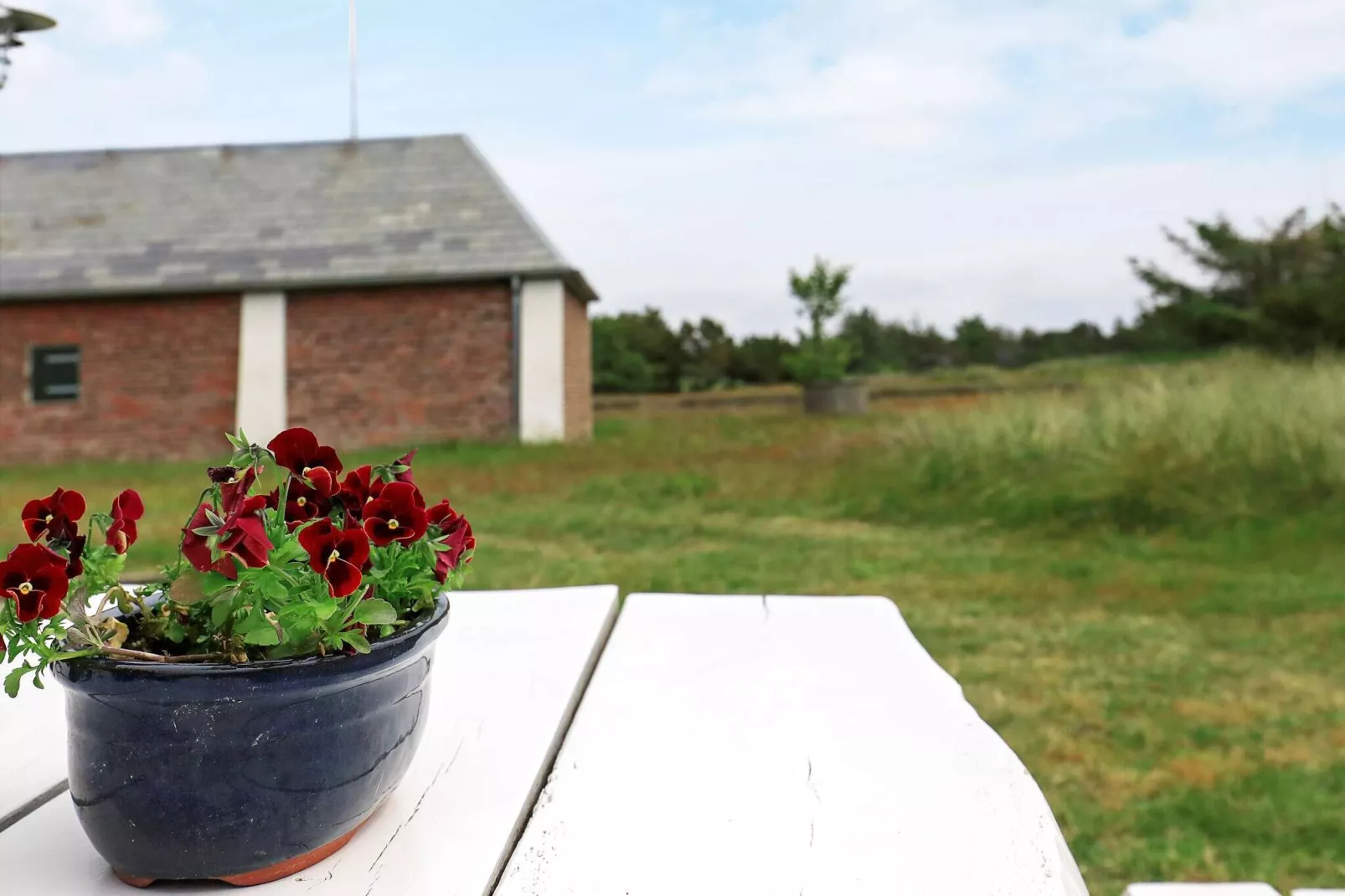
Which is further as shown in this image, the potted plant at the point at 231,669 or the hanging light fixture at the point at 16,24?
the hanging light fixture at the point at 16,24

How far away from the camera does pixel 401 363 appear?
12.2 m

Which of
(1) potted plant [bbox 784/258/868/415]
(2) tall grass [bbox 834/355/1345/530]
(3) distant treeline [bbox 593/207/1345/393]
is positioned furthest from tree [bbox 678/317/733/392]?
(2) tall grass [bbox 834/355/1345/530]

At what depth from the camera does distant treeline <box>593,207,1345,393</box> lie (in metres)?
22.0

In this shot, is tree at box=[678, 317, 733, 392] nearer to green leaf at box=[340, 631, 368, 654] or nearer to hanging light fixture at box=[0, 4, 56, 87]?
hanging light fixture at box=[0, 4, 56, 87]

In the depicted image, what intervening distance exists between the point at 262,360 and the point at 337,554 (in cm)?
1250

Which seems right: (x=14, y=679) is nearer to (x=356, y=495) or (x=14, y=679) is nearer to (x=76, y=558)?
(x=76, y=558)

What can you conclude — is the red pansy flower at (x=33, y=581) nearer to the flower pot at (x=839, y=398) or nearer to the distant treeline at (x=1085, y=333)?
the flower pot at (x=839, y=398)

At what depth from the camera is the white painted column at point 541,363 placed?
11.9 meters

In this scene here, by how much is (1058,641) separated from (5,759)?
3.31 m

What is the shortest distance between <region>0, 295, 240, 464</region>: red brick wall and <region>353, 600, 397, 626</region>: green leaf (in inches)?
498

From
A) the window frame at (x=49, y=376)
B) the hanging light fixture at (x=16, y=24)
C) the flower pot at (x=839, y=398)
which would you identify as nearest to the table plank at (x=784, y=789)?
the hanging light fixture at (x=16, y=24)

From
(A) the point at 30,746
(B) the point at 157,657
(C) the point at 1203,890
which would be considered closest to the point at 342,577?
(B) the point at 157,657

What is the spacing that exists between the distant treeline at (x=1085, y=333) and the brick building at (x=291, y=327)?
11.6 m

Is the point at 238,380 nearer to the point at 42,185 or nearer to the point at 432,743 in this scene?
the point at 42,185
